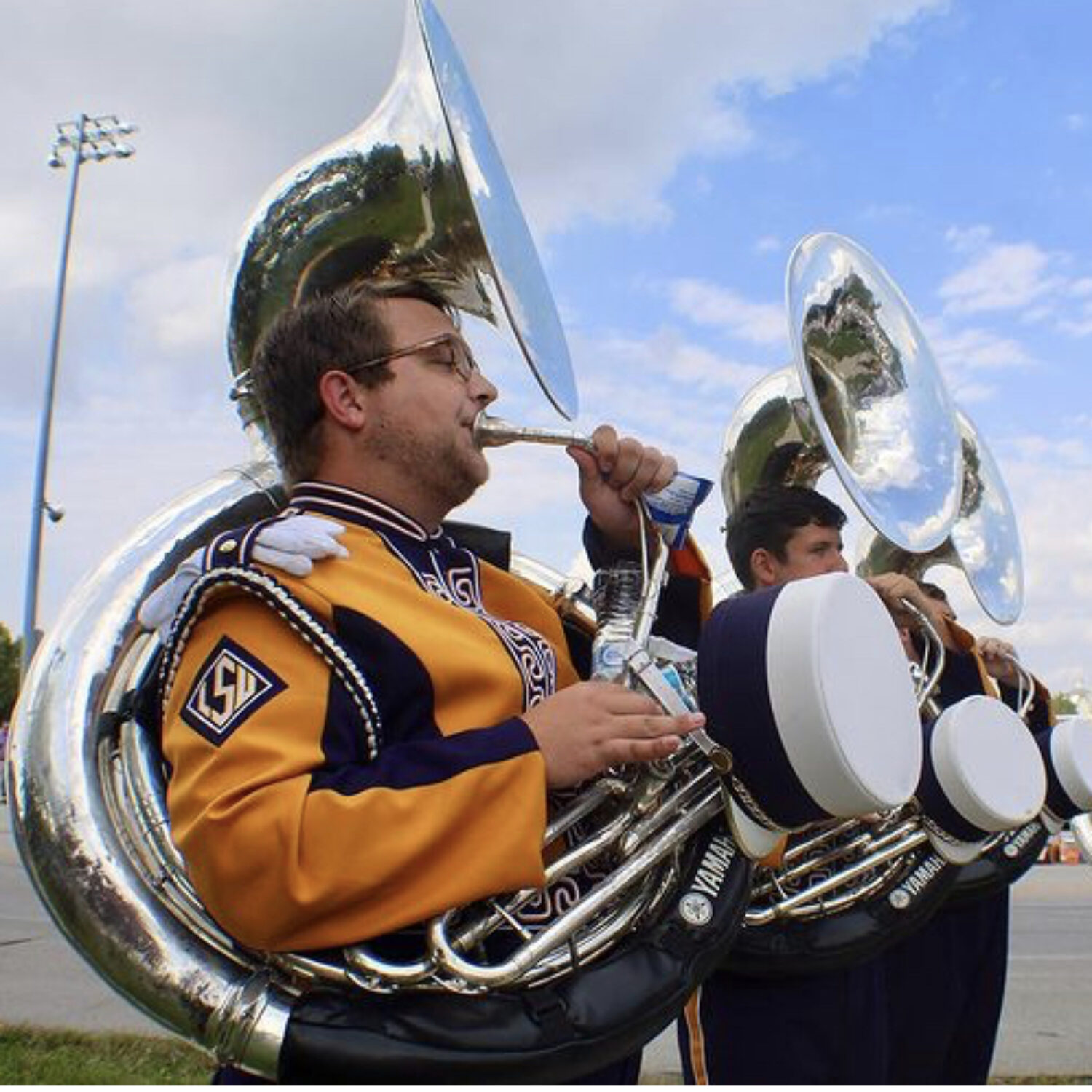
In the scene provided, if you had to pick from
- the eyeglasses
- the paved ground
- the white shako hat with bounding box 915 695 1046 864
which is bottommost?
the paved ground

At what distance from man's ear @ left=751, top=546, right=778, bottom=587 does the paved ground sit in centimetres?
169

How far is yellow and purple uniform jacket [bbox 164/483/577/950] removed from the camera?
127 centimetres

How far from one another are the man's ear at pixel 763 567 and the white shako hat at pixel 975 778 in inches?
24.7

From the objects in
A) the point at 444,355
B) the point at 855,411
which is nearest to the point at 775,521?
the point at 855,411

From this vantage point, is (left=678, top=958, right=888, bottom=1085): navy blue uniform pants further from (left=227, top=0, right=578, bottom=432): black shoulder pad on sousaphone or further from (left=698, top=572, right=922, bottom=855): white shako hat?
(left=227, top=0, right=578, bottom=432): black shoulder pad on sousaphone

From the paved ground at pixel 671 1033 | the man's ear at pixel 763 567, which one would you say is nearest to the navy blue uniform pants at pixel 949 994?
the man's ear at pixel 763 567

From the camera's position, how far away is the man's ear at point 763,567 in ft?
10.1

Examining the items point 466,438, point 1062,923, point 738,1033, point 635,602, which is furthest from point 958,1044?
point 1062,923

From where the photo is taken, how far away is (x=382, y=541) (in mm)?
1677

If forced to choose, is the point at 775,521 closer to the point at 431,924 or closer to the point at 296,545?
the point at 296,545

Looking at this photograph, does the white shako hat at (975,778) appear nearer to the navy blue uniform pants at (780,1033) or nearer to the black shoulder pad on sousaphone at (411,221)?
the navy blue uniform pants at (780,1033)

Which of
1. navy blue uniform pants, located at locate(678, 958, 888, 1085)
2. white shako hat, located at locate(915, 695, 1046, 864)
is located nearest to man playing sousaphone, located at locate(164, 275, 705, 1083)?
navy blue uniform pants, located at locate(678, 958, 888, 1085)

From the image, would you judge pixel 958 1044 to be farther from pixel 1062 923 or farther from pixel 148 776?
pixel 1062 923

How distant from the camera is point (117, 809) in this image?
170 cm
